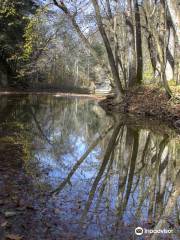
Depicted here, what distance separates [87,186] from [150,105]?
36.1ft

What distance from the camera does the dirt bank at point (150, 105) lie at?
13955mm

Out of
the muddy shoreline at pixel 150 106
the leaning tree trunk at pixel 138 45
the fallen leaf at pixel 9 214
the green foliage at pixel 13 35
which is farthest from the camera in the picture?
the green foliage at pixel 13 35

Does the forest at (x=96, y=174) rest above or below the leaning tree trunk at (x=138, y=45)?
below

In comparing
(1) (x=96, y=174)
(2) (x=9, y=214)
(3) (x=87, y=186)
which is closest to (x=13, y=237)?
(2) (x=9, y=214)

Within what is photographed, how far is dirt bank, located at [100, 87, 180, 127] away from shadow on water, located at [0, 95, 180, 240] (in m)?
4.42

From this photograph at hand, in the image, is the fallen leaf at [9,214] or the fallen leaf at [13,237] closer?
the fallen leaf at [13,237]

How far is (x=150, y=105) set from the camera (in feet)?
51.7

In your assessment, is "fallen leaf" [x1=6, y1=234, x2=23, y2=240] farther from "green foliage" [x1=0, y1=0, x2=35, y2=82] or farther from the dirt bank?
"green foliage" [x1=0, y1=0, x2=35, y2=82]

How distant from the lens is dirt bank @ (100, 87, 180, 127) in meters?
14.0

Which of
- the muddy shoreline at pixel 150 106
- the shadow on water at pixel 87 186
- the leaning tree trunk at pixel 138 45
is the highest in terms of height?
the leaning tree trunk at pixel 138 45

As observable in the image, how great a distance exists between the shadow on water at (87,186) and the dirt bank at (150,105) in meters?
4.42

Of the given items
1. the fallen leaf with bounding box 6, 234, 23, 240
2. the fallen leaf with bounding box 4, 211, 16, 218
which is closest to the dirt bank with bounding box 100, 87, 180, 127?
the fallen leaf with bounding box 4, 211, 16, 218

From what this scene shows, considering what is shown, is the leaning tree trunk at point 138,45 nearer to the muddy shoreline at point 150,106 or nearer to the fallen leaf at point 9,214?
the muddy shoreline at point 150,106

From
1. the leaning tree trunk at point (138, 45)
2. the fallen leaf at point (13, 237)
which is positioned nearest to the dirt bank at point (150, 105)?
the leaning tree trunk at point (138, 45)
